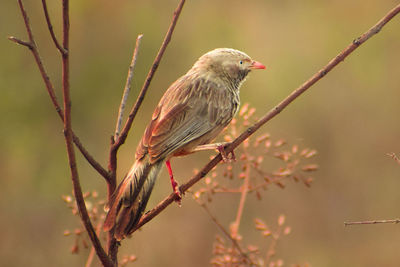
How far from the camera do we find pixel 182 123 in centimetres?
377

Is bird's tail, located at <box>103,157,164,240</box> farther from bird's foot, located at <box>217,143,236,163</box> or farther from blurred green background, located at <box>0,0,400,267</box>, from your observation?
blurred green background, located at <box>0,0,400,267</box>

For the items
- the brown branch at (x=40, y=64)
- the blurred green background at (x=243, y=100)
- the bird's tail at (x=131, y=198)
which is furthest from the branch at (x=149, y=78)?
the blurred green background at (x=243, y=100)

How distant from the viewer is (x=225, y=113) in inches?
159

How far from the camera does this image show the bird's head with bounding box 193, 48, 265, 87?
4.44 meters

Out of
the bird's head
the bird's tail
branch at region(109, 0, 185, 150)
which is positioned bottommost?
the bird's tail

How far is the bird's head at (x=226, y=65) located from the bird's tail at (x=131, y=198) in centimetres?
109

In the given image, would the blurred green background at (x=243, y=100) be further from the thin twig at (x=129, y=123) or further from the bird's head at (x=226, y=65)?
the thin twig at (x=129, y=123)

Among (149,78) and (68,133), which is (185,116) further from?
(68,133)

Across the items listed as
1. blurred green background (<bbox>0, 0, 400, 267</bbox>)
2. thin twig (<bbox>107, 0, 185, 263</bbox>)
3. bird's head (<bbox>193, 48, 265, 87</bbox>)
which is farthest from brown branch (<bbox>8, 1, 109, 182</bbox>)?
blurred green background (<bbox>0, 0, 400, 267</bbox>)

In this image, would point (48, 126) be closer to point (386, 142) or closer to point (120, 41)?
point (120, 41)

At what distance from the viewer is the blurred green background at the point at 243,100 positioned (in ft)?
21.0

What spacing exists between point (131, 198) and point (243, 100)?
13.2 feet

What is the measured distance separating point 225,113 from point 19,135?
3387mm

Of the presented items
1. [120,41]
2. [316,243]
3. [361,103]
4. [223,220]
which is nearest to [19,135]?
[120,41]
